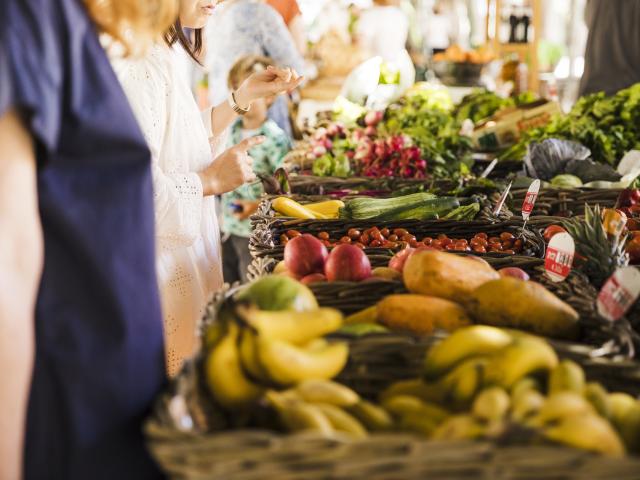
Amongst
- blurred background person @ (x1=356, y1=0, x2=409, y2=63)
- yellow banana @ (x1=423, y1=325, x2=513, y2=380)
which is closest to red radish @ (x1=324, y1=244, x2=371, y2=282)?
yellow banana @ (x1=423, y1=325, x2=513, y2=380)

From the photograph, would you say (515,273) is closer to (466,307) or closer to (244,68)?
(466,307)

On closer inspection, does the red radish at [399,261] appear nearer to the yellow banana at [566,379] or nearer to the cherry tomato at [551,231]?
the cherry tomato at [551,231]

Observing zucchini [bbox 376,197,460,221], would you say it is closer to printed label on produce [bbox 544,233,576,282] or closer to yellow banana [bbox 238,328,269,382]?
printed label on produce [bbox 544,233,576,282]

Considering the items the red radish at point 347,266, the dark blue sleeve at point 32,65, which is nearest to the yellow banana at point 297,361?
the dark blue sleeve at point 32,65

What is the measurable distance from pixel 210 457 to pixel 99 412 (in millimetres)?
228

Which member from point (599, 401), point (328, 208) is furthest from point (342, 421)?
point (328, 208)

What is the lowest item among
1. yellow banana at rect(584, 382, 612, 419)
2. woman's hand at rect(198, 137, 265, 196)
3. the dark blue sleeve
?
yellow banana at rect(584, 382, 612, 419)

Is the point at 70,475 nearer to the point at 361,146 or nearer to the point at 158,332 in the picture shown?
the point at 158,332

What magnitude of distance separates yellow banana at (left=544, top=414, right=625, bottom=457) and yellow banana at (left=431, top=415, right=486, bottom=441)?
9 cm

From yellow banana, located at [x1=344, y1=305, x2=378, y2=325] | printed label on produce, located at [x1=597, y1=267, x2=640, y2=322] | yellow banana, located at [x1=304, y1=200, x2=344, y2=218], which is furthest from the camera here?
yellow banana, located at [x1=304, y1=200, x2=344, y2=218]

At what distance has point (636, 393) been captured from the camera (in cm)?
135

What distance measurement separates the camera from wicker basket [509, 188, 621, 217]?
3.09m

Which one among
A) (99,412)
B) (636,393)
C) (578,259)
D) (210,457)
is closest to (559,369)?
(636,393)

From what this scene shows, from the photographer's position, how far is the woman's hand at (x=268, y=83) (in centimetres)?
296
